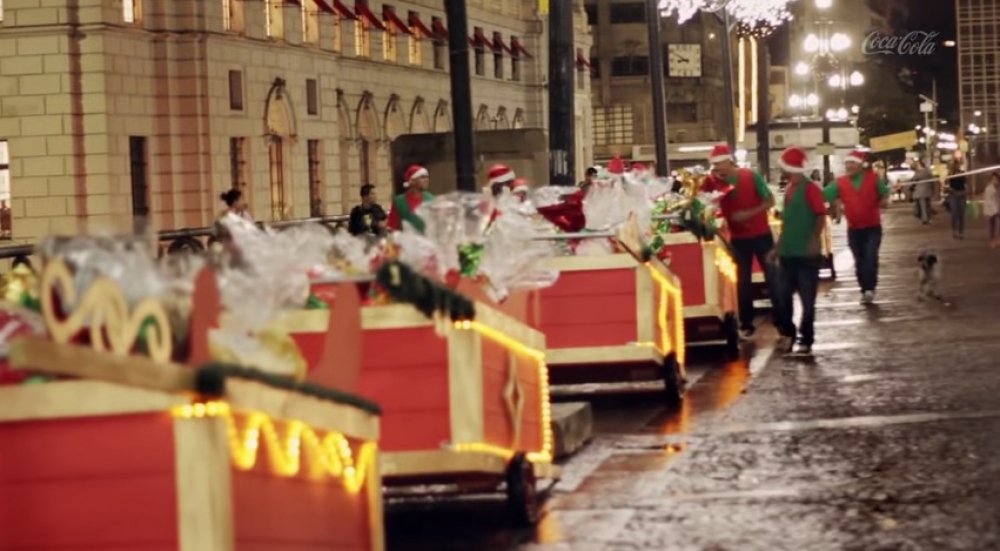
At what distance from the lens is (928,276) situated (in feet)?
83.9

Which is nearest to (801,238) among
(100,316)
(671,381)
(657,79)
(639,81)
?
(671,381)

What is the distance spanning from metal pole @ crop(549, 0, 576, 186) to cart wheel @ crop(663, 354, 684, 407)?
326 inches

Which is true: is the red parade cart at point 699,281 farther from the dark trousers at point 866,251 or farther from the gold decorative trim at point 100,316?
the gold decorative trim at point 100,316

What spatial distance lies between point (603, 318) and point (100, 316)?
10003 mm

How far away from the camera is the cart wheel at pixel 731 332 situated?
778 inches

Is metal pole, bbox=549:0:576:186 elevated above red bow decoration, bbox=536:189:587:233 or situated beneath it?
elevated above

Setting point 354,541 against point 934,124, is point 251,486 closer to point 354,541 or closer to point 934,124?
point 354,541

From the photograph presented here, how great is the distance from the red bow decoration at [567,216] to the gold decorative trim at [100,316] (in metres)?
10.4

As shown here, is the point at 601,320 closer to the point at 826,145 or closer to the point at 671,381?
the point at 671,381

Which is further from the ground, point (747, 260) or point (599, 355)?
point (747, 260)

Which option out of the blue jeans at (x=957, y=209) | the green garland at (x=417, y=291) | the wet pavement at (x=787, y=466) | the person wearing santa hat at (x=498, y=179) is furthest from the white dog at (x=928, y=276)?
the blue jeans at (x=957, y=209)

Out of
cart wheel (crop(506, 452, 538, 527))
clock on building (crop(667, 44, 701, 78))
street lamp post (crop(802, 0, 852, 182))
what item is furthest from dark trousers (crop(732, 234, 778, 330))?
clock on building (crop(667, 44, 701, 78))

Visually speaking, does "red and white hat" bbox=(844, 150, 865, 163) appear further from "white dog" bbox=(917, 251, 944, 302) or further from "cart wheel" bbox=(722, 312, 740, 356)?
"cart wheel" bbox=(722, 312, 740, 356)

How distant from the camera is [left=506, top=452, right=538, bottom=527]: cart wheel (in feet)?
33.1
